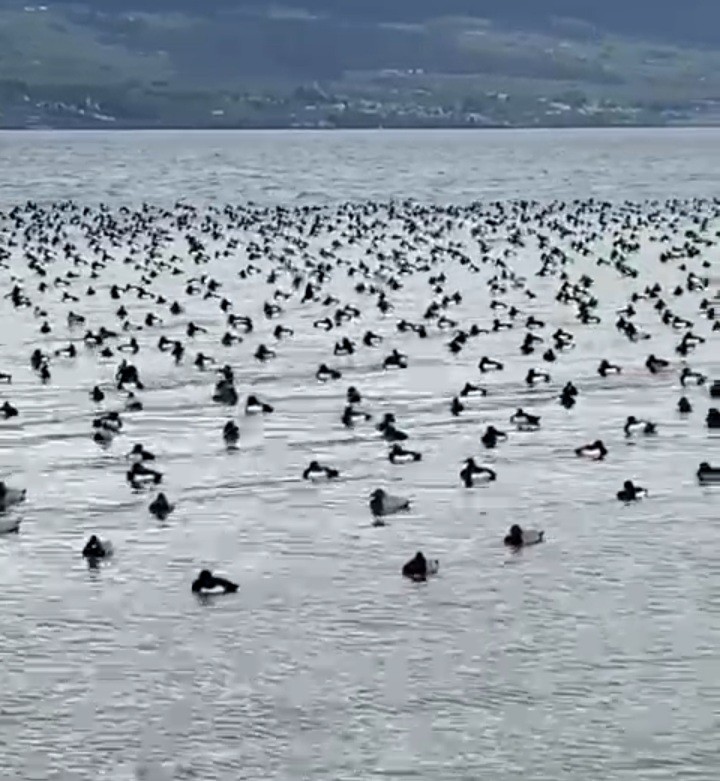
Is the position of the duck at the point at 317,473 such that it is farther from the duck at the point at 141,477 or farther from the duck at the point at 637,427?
the duck at the point at 637,427

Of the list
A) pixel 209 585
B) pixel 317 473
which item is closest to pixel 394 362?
pixel 317 473

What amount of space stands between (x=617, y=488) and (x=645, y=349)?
23893mm

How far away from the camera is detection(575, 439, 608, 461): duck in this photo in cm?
5116

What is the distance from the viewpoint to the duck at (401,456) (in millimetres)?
50750

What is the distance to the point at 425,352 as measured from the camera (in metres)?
70.8

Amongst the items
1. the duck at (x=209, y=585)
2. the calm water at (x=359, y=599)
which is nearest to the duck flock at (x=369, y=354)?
the duck at (x=209, y=585)

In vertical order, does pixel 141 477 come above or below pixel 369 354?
below

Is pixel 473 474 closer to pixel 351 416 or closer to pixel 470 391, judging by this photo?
pixel 351 416

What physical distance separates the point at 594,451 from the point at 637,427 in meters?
3.24

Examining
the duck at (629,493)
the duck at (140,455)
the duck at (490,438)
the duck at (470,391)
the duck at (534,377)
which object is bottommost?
the duck at (629,493)

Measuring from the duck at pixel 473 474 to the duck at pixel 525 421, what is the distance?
6347 millimetres

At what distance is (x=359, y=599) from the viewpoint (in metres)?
38.4

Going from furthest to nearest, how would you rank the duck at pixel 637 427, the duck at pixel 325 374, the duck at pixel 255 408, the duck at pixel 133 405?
the duck at pixel 325 374 < the duck at pixel 133 405 < the duck at pixel 255 408 < the duck at pixel 637 427

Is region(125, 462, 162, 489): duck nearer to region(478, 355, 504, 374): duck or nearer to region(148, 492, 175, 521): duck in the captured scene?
region(148, 492, 175, 521): duck
